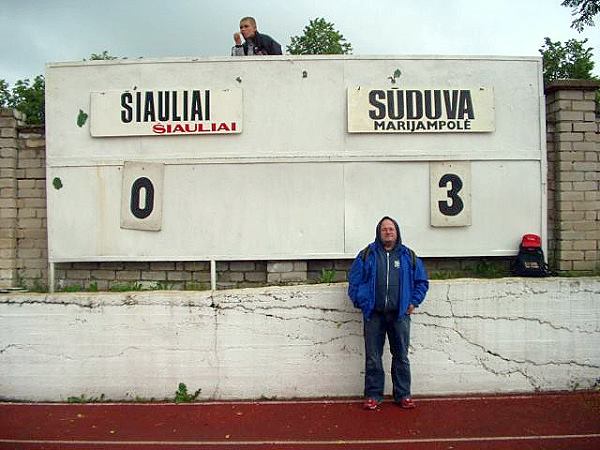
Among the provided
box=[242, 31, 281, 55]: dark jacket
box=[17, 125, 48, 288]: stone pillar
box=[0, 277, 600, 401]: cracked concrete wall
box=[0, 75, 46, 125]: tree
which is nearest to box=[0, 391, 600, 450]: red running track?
box=[0, 277, 600, 401]: cracked concrete wall

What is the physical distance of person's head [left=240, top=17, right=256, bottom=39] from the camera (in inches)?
308

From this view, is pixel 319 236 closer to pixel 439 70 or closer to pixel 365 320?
pixel 365 320

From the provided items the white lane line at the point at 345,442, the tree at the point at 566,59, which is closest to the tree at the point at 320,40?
the tree at the point at 566,59

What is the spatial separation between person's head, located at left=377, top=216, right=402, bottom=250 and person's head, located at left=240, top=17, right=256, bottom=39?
3244mm


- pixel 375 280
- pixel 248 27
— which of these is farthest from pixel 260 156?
pixel 375 280

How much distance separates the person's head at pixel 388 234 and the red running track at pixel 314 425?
1.77 metres

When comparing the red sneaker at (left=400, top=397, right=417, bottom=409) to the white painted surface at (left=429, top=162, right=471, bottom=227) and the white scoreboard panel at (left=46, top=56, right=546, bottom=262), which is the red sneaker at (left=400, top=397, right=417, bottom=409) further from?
the white painted surface at (left=429, top=162, right=471, bottom=227)

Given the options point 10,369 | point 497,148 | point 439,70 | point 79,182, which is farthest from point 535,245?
point 10,369

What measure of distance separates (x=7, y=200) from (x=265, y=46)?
3.81 metres

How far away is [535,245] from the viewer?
7.30 meters

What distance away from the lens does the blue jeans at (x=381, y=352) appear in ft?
20.8

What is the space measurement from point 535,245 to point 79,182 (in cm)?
561

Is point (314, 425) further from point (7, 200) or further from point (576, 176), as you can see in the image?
point (7, 200)

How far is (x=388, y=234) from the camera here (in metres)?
6.29
